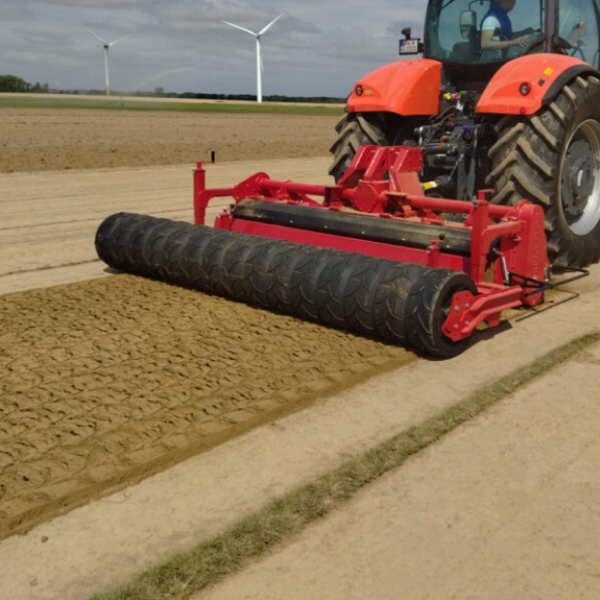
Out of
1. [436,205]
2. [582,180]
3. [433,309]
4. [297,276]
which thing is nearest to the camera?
[433,309]

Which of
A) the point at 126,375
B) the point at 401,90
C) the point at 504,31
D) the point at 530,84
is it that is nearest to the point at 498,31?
the point at 504,31

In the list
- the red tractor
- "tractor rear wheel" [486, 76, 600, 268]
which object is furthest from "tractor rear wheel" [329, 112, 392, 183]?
"tractor rear wheel" [486, 76, 600, 268]

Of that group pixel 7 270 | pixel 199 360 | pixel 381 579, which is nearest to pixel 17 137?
pixel 7 270

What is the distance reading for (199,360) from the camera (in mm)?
4188

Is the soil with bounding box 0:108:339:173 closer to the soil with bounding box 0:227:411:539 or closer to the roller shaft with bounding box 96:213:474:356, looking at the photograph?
the roller shaft with bounding box 96:213:474:356

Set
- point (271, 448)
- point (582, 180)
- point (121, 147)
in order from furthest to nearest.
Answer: point (121, 147)
point (582, 180)
point (271, 448)

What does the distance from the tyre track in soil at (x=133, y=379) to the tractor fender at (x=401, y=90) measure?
2.43 metres

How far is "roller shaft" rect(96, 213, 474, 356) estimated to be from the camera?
426 cm

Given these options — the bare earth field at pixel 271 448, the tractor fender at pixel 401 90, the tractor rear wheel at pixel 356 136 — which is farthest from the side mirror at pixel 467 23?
the bare earth field at pixel 271 448

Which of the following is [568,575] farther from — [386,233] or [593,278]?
[593,278]

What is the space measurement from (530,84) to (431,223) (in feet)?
4.34

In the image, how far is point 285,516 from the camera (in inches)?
106

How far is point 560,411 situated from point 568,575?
1.31 metres

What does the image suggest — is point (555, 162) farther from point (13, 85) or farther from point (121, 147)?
point (13, 85)
